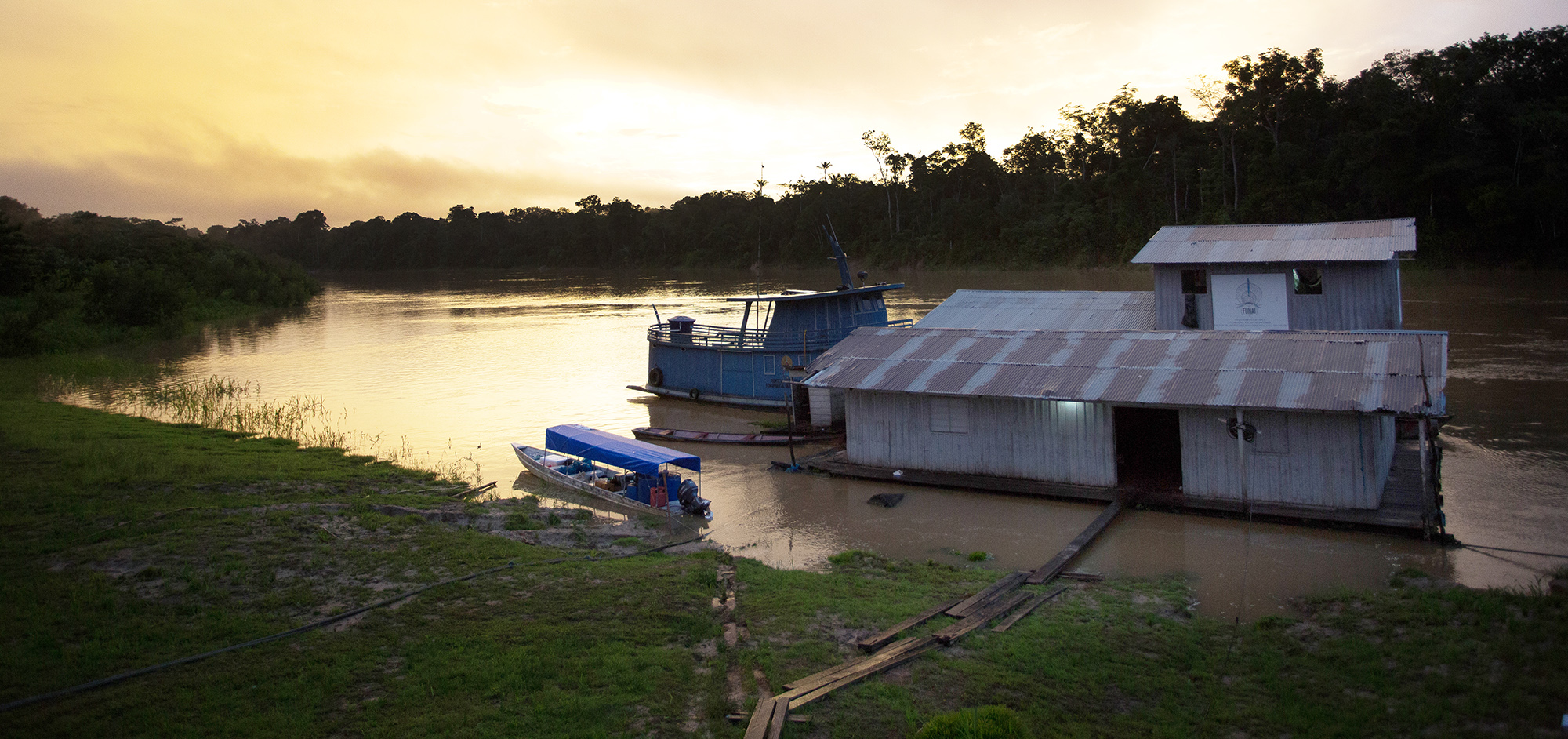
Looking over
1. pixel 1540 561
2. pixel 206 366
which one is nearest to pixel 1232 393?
pixel 1540 561

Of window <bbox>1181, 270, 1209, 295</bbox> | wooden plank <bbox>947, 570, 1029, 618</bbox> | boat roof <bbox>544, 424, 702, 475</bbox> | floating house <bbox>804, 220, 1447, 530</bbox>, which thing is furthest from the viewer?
window <bbox>1181, 270, 1209, 295</bbox>

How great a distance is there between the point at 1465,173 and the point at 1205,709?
60.0 m

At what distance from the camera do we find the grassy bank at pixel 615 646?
7855 mm

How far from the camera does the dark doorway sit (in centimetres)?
1788

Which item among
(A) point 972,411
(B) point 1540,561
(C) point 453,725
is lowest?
(B) point 1540,561

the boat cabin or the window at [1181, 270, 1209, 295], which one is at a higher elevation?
the window at [1181, 270, 1209, 295]

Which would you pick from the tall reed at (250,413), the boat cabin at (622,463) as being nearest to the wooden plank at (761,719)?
the boat cabin at (622,463)

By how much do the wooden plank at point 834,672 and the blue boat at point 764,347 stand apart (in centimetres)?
1846

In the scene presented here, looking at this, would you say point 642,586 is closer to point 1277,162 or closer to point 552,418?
point 552,418

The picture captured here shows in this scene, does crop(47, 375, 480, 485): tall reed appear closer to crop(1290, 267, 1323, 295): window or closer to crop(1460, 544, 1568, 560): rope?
crop(1460, 544, 1568, 560): rope

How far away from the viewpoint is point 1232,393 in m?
15.9

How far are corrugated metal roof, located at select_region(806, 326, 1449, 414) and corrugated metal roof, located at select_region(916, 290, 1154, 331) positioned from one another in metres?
5.74

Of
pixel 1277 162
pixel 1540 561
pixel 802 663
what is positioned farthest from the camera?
pixel 1277 162

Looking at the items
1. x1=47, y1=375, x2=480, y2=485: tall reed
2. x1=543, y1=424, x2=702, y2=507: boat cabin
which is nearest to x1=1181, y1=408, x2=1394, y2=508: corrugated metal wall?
x1=543, y1=424, x2=702, y2=507: boat cabin
